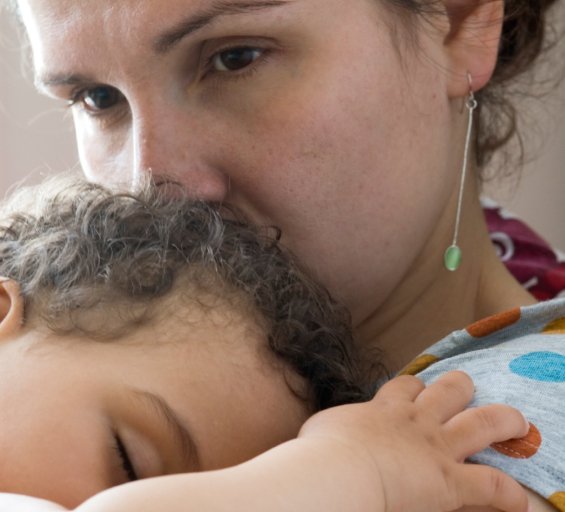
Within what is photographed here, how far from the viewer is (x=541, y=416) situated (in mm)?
872

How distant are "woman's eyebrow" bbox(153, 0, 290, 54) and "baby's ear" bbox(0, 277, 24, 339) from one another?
0.95ft

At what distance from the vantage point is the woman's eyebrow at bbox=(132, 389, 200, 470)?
2.71ft

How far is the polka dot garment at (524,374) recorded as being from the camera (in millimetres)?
830

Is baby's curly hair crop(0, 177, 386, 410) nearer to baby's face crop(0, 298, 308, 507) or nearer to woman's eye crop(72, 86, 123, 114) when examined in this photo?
baby's face crop(0, 298, 308, 507)

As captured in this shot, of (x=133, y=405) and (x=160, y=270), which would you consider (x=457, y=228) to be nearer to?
(x=160, y=270)

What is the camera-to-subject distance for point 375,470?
2.40 ft

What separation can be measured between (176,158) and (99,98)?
0.60 feet

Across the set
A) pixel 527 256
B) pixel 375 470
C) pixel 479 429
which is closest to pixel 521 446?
pixel 479 429

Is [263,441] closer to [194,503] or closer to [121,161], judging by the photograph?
[194,503]

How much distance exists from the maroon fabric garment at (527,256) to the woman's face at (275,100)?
541 millimetres

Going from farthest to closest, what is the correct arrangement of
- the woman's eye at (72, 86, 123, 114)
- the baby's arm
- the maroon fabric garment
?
1. the maroon fabric garment
2. the woman's eye at (72, 86, 123, 114)
3. the baby's arm

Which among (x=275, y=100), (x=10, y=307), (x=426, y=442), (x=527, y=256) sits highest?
(x=275, y=100)

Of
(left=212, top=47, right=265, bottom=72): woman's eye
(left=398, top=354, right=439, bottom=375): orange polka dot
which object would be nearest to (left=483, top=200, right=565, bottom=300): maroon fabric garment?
(left=398, top=354, right=439, bottom=375): orange polka dot

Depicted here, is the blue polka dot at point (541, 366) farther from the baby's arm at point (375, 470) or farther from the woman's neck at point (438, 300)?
the woman's neck at point (438, 300)
